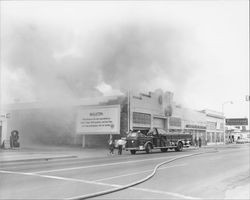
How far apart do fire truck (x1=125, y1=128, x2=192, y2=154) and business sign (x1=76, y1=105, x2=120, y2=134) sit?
22.6 feet

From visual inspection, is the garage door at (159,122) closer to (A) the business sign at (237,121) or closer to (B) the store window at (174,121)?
(B) the store window at (174,121)

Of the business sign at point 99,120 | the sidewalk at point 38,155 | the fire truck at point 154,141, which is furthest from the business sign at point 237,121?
the sidewalk at point 38,155

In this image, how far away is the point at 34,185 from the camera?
9273 millimetres

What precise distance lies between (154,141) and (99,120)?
9.28m

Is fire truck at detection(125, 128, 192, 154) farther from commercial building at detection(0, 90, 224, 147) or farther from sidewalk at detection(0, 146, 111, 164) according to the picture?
commercial building at detection(0, 90, 224, 147)

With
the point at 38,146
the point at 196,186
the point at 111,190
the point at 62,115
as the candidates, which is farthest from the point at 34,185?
the point at 38,146

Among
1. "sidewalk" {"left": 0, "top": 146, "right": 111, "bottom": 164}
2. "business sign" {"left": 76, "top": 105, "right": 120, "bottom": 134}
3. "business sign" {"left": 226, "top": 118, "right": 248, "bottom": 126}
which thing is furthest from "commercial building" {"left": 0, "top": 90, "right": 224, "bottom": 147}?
"business sign" {"left": 226, "top": 118, "right": 248, "bottom": 126}

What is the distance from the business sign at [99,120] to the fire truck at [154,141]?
6.90 meters

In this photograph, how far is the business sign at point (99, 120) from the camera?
34656 millimetres

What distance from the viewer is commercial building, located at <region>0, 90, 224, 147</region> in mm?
26031

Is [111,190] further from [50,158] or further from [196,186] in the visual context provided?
[50,158]

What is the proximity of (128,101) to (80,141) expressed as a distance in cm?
815

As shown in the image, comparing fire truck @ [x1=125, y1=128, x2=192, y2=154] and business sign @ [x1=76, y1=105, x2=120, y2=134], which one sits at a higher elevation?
business sign @ [x1=76, y1=105, x2=120, y2=134]

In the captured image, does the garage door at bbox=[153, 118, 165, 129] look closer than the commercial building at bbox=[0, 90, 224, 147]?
No
